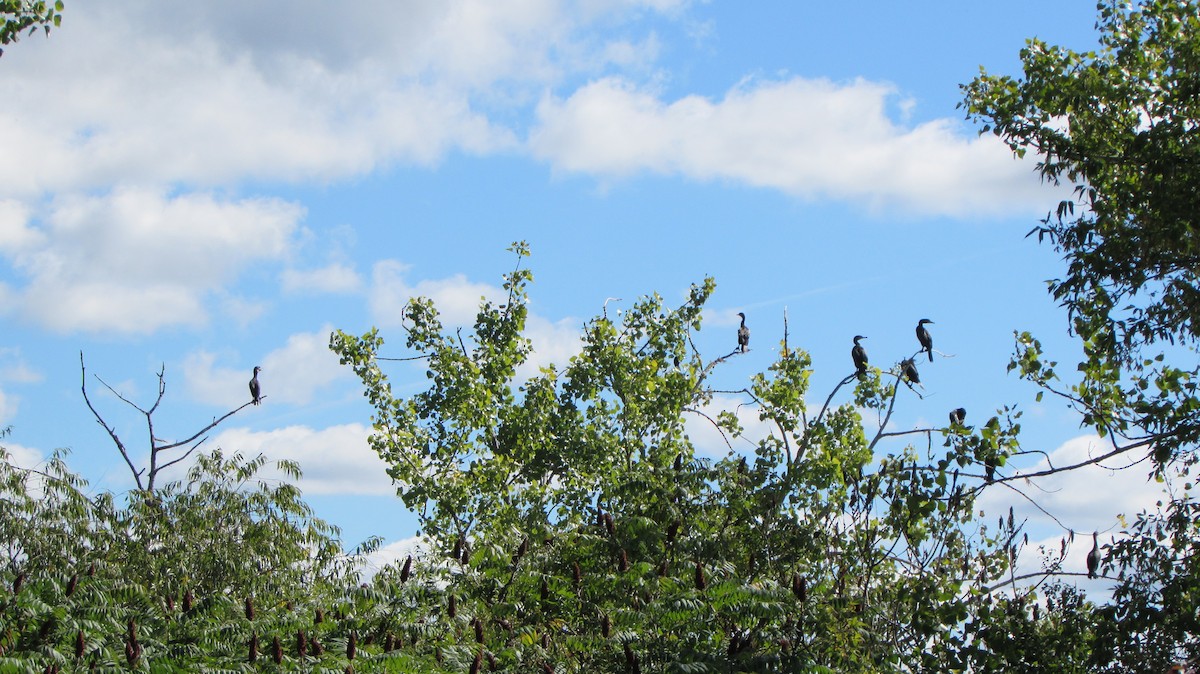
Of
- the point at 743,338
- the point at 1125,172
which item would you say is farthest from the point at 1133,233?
the point at 743,338

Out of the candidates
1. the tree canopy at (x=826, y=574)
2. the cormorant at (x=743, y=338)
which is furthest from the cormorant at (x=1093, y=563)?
the cormorant at (x=743, y=338)

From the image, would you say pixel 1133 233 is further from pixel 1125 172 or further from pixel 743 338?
pixel 743 338

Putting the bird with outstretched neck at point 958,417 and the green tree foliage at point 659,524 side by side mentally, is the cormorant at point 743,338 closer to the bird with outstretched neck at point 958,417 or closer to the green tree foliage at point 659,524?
the green tree foliage at point 659,524

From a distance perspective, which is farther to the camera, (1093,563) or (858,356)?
(858,356)

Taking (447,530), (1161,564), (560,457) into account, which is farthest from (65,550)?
(1161,564)

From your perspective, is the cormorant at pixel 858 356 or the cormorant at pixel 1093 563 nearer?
Answer: the cormorant at pixel 1093 563

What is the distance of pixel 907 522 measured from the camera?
11.6 meters

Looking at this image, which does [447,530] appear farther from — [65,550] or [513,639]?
[513,639]

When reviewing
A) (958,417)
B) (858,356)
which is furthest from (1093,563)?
(858,356)

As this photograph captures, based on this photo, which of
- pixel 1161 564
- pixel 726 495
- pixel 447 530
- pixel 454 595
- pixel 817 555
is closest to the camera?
pixel 454 595

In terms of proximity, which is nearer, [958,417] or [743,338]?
[958,417]

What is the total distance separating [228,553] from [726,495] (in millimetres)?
9040

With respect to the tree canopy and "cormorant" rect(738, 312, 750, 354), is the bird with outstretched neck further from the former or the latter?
"cormorant" rect(738, 312, 750, 354)

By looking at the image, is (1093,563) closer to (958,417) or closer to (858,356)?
(958,417)
